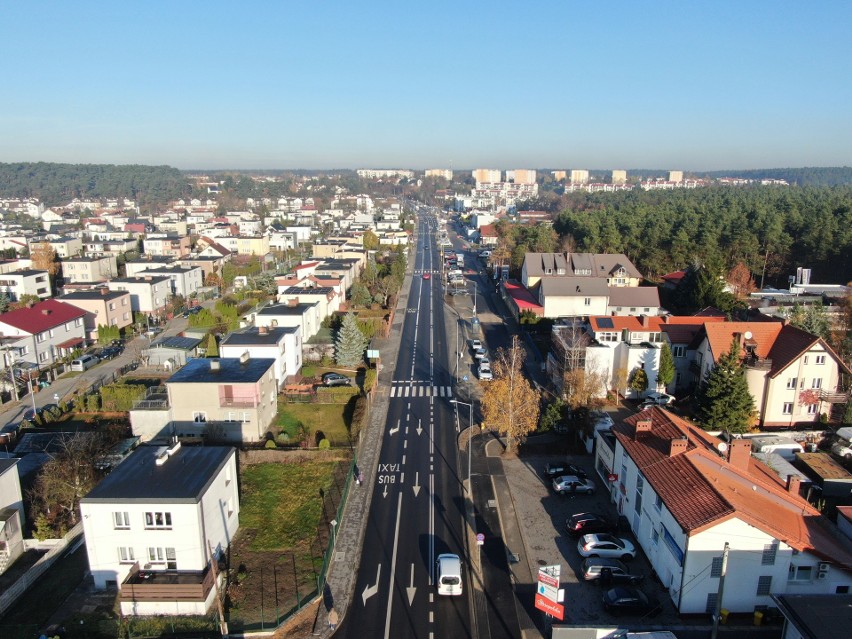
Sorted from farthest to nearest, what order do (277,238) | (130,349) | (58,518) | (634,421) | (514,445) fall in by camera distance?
1. (277,238)
2. (130,349)
3. (514,445)
4. (634,421)
5. (58,518)

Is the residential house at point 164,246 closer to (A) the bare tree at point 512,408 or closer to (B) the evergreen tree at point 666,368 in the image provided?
(A) the bare tree at point 512,408

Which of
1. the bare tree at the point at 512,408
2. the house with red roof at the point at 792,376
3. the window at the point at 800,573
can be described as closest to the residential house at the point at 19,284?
the bare tree at the point at 512,408

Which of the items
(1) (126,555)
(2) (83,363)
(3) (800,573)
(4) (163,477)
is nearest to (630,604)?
(3) (800,573)

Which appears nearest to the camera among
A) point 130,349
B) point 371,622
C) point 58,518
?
point 371,622

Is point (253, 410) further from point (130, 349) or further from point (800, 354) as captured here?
point (800, 354)

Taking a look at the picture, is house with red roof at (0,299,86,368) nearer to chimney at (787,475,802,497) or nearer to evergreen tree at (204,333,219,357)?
evergreen tree at (204,333,219,357)

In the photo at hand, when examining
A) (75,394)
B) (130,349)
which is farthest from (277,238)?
(75,394)
